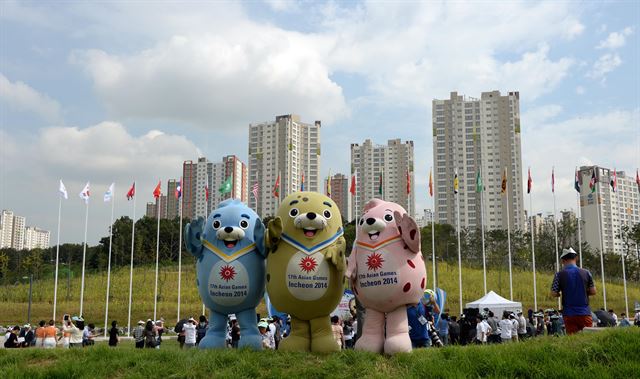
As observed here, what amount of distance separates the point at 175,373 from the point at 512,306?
59.9 ft

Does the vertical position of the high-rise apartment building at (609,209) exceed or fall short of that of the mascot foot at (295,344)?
it exceeds it

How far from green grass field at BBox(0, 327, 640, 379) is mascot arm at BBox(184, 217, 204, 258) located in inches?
73.9

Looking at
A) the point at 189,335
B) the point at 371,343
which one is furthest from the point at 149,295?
the point at 371,343

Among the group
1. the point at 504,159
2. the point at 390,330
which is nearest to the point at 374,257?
the point at 390,330

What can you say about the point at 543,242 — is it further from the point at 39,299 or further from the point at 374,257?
the point at 374,257

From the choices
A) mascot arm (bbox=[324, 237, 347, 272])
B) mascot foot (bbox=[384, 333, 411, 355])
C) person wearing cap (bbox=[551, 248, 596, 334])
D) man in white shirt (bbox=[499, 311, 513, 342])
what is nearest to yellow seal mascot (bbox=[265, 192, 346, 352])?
mascot arm (bbox=[324, 237, 347, 272])

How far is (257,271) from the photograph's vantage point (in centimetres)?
1023

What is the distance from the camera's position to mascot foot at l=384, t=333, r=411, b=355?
902 cm

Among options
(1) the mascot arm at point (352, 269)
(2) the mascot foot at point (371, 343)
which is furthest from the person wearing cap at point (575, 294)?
(1) the mascot arm at point (352, 269)

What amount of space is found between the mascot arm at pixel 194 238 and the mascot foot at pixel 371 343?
3.38m

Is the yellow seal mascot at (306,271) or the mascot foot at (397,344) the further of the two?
the yellow seal mascot at (306,271)

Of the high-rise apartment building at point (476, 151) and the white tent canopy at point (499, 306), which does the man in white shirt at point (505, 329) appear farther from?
the high-rise apartment building at point (476, 151)

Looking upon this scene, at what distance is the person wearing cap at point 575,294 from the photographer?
949cm

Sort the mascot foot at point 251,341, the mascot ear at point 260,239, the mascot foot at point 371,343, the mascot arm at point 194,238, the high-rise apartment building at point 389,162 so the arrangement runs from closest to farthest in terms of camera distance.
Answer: the mascot foot at point 371,343 → the mascot foot at point 251,341 → the mascot ear at point 260,239 → the mascot arm at point 194,238 → the high-rise apartment building at point 389,162
